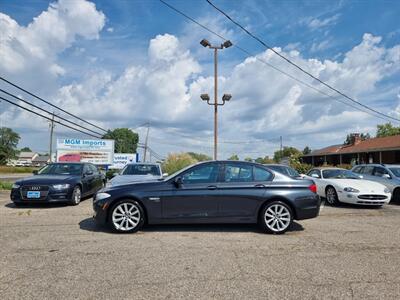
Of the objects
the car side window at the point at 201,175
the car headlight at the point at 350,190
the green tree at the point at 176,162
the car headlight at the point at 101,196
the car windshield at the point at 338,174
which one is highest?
the green tree at the point at 176,162

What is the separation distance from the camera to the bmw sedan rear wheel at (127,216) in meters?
6.82

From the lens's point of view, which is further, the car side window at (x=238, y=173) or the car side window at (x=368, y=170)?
the car side window at (x=368, y=170)

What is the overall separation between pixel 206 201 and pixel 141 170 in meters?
6.28

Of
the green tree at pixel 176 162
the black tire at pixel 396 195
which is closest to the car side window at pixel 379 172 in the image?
the black tire at pixel 396 195

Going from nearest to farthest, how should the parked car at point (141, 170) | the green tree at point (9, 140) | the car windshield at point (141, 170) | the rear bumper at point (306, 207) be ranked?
the rear bumper at point (306, 207) → the parked car at point (141, 170) → the car windshield at point (141, 170) → the green tree at point (9, 140)

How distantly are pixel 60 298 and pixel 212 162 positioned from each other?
13.6 feet

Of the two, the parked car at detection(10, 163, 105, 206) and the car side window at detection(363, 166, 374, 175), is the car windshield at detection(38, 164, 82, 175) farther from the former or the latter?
the car side window at detection(363, 166, 374, 175)

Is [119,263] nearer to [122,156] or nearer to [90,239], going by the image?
[90,239]

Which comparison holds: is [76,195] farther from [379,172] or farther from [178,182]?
[379,172]

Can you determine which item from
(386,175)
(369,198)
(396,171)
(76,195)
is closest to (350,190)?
(369,198)

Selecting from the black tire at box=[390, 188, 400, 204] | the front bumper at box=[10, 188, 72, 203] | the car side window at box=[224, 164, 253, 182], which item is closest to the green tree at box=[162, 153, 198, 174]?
the black tire at box=[390, 188, 400, 204]

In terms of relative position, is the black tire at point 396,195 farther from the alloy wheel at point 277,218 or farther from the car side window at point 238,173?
the car side window at point 238,173

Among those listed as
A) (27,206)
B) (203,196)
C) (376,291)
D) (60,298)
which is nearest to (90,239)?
(203,196)

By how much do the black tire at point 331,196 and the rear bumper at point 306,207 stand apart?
5007mm
